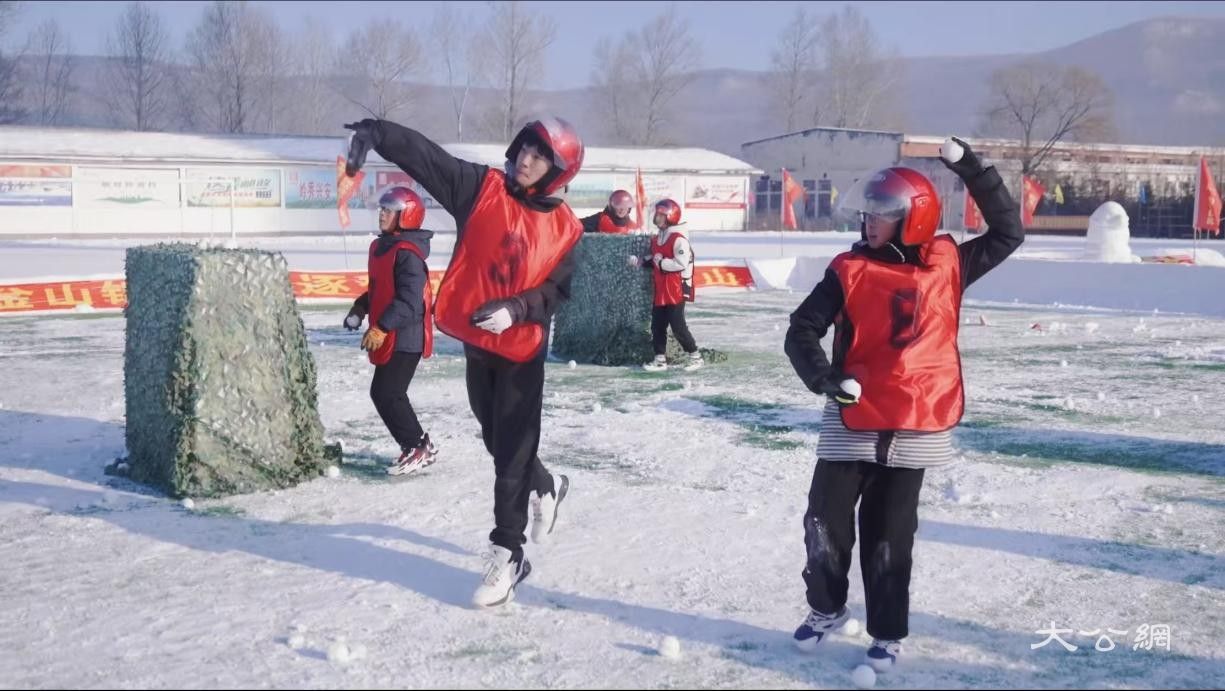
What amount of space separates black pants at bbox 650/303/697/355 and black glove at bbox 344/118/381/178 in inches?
298

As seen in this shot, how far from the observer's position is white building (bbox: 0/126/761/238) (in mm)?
37906

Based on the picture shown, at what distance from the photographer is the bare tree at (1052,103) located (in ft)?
258

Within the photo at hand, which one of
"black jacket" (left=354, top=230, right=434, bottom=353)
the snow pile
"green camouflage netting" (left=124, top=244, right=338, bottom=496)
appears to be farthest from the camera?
the snow pile

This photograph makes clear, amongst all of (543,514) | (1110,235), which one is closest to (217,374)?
(543,514)

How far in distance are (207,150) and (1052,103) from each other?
58.4 metres

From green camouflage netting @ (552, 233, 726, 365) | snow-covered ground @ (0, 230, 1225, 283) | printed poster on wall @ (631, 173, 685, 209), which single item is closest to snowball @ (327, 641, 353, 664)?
green camouflage netting @ (552, 233, 726, 365)

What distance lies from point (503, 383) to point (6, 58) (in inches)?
2868

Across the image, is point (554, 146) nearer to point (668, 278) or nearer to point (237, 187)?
point (668, 278)

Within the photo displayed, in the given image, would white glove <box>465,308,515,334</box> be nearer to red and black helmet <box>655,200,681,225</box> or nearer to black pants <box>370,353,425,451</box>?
black pants <box>370,353,425,451</box>

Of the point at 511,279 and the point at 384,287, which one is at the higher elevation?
the point at 511,279

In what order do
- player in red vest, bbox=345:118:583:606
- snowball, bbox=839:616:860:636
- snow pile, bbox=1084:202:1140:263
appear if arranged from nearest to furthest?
snowball, bbox=839:616:860:636 → player in red vest, bbox=345:118:583:606 → snow pile, bbox=1084:202:1140:263

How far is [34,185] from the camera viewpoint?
1486 inches

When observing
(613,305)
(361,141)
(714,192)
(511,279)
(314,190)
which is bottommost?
(613,305)

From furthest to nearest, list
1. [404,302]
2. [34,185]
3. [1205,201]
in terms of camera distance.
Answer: [34,185]
[1205,201]
[404,302]
